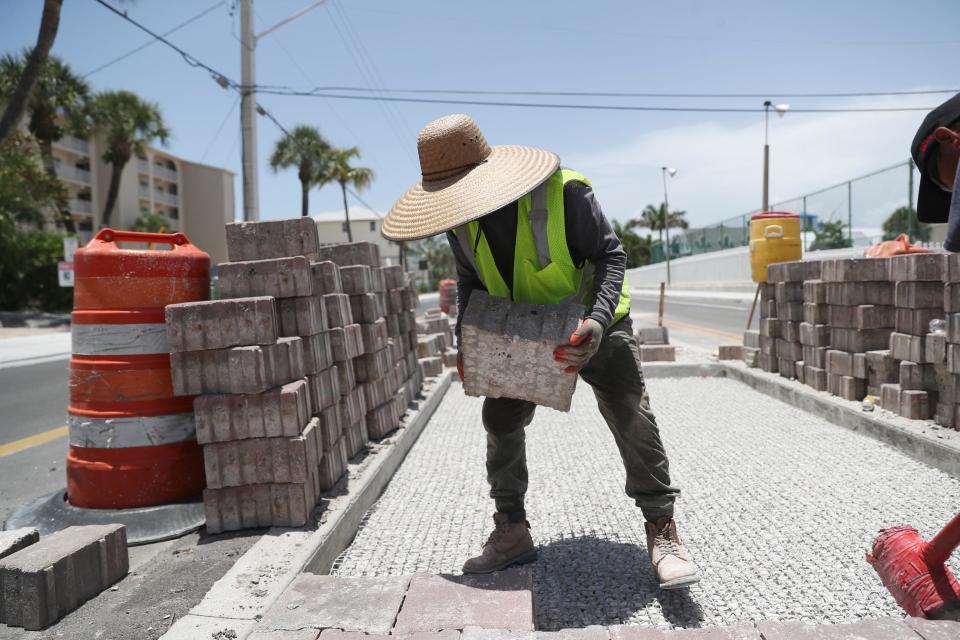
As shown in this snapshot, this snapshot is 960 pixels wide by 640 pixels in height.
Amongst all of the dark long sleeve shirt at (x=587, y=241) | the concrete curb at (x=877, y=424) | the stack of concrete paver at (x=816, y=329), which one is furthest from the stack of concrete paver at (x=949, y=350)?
the dark long sleeve shirt at (x=587, y=241)

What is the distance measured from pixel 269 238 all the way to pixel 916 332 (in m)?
4.71

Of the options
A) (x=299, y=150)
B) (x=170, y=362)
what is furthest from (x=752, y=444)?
(x=299, y=150)

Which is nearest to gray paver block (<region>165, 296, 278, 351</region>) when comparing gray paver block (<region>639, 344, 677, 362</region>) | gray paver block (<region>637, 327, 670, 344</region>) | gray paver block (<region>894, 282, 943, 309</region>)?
gray paver block (<region>894, 282, 943, 309</region>)

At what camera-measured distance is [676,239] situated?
49.2m

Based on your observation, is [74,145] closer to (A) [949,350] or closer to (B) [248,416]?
(B) [248,416]

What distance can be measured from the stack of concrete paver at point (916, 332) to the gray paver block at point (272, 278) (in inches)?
173

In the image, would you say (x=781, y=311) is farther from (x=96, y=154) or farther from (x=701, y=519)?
(x=96, y=154)

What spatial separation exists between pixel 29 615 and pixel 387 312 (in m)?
4.22

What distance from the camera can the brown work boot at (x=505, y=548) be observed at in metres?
2.99

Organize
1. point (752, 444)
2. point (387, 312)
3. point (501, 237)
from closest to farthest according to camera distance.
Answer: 1. point (501, 237)
2. point (752, 444)
3. point (387, 312)

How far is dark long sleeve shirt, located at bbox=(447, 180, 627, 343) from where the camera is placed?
2.79m

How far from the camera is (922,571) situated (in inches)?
88.8

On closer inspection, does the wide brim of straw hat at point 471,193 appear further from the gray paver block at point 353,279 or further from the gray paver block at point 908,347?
the gray paver block at point 908,347

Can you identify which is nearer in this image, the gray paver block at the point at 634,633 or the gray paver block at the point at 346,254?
the gray paver block at the point at 634,633
